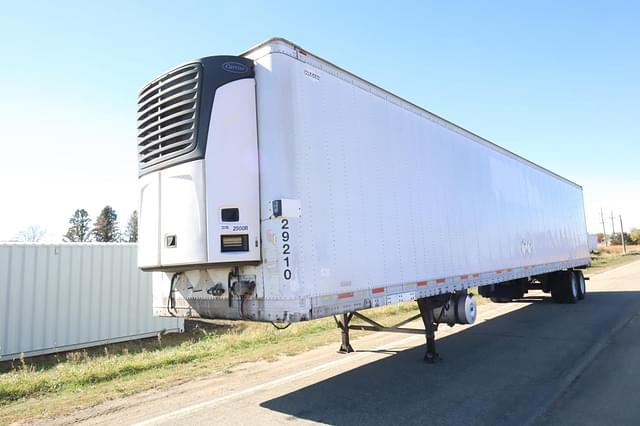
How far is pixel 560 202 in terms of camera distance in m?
13.5

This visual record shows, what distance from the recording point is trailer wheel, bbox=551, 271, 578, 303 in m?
13.7

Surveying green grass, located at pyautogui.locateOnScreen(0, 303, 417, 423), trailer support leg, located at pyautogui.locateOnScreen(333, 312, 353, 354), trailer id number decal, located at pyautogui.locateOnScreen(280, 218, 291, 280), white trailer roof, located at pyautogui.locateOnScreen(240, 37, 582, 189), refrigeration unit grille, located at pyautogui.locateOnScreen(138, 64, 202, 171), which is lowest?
green grass, located at pyautogui.locateOnScreen(0, 303, 417, 423)

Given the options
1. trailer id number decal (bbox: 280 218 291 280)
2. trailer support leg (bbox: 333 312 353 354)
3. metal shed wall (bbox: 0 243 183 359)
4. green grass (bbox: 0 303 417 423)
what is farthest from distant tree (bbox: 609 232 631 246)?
trailer id number decal (bbox: 280 218 291 280)

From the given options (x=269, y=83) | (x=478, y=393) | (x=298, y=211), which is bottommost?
(x=478, y=393)

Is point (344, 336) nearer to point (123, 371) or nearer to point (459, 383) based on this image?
point (459, 383)

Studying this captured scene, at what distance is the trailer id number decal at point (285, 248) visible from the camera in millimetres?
4332

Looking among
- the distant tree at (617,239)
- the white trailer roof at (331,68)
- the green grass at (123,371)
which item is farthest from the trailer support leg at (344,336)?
the distant tree at (617,239)

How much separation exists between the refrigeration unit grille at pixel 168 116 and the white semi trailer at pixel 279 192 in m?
0.02

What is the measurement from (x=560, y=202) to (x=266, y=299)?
12319 mm

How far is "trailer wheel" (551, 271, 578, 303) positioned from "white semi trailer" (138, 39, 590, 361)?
31.1ft

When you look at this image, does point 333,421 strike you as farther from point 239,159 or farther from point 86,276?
point 86,276

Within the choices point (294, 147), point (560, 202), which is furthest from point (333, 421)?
point (560, 202)

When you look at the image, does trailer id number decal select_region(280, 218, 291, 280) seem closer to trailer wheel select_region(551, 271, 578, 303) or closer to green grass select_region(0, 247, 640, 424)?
green grass select_region(0, 247, 640, 424)

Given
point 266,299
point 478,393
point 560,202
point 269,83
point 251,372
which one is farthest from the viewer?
point 560,202
